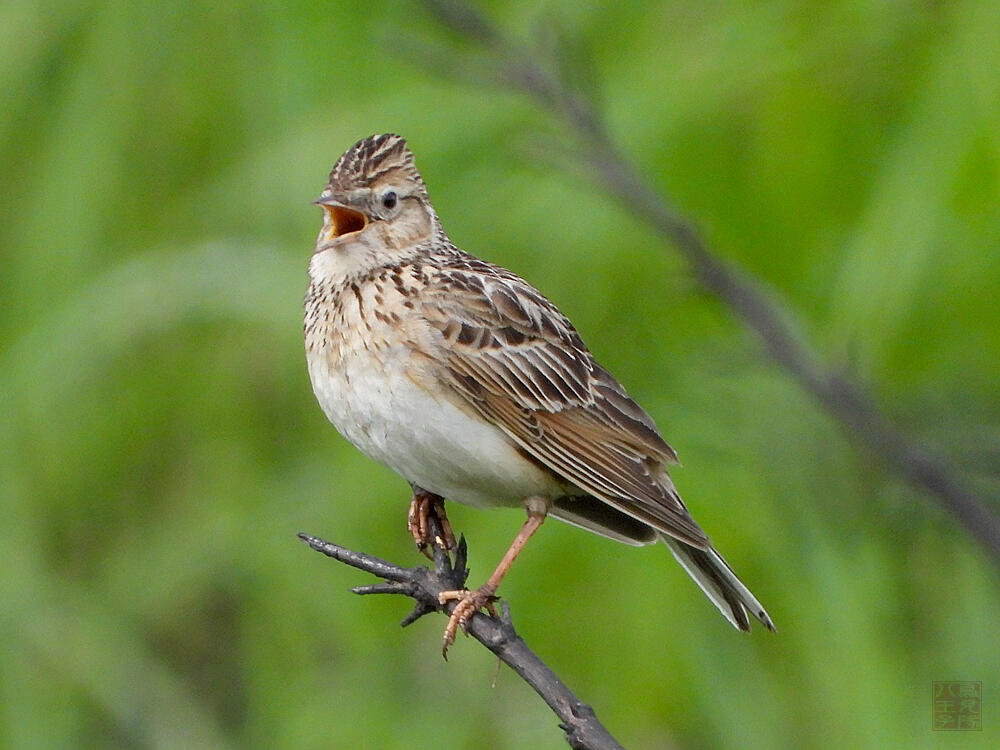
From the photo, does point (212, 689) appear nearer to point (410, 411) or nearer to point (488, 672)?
point (488, 672)

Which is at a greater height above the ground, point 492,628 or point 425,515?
point 425,515

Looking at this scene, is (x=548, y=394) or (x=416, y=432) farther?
(x=548, y=394)

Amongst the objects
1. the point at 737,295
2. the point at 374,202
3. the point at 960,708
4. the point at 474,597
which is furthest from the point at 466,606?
the point at 960,708

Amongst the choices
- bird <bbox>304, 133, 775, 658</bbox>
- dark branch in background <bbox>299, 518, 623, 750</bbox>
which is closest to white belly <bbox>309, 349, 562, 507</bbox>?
bird <bbox>304, 133, 775, 658</bbox>

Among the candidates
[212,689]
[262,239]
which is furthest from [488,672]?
[262,239]

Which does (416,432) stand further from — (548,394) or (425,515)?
(548,394)

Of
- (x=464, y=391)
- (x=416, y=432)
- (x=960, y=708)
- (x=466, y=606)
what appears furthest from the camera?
(x=960, y=708)

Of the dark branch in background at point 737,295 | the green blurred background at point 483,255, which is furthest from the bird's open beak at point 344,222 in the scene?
the dark branch in background at point 737,295
